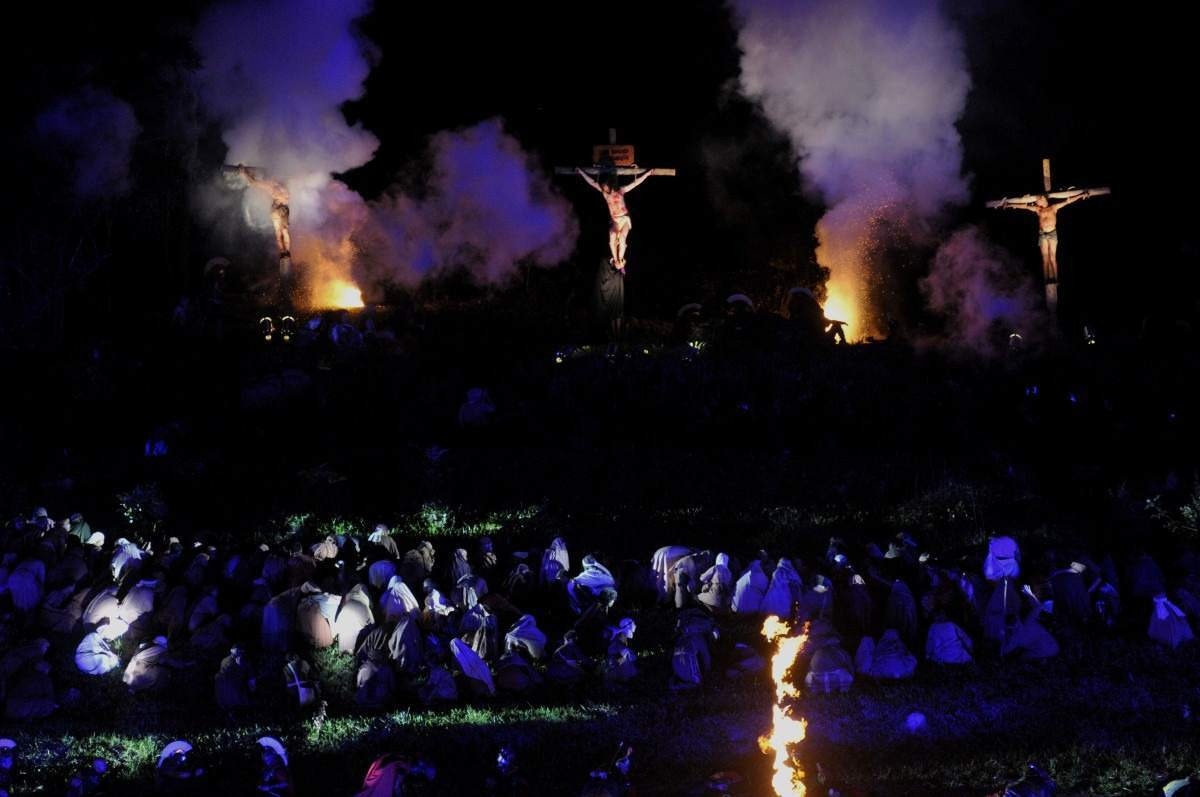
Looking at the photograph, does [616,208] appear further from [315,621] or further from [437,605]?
[315,621]

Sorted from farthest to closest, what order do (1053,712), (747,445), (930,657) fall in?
(747,445), (930,657), (1053,712)

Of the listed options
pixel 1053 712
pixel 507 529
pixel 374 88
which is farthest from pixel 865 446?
pixel 374 88

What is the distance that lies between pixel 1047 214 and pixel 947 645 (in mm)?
14108

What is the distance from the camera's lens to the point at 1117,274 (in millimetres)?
24500

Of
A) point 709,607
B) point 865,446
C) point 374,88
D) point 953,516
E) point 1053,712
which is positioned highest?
point 374,88

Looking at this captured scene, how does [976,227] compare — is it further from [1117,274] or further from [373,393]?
[373,393]

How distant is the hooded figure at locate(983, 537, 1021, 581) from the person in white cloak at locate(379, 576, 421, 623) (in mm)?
4794

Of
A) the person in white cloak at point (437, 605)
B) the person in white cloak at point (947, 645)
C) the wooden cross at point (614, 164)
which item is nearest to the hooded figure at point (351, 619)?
the person in white cloak at point (437, 605)

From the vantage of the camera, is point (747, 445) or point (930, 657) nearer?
point (930, 657)

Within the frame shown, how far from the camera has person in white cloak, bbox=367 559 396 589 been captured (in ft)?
30.9

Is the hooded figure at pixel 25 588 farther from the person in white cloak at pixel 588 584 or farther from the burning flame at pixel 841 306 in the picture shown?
the burning flame at pixel 841 306

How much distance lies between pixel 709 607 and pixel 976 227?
59.3 ft

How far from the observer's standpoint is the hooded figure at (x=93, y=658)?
8.35m

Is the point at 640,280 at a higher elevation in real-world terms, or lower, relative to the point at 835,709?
higher
